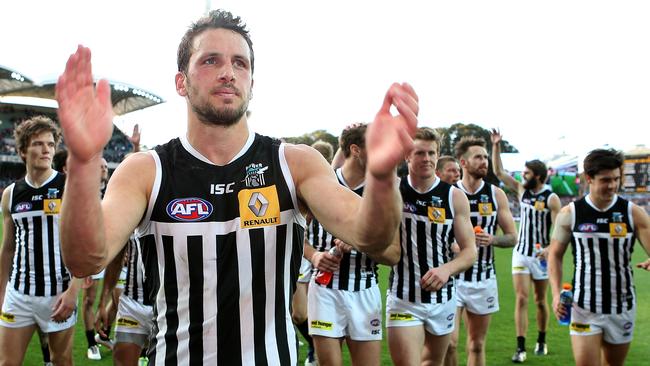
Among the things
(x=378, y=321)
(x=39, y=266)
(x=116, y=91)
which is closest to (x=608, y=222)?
(x=378, y=321)

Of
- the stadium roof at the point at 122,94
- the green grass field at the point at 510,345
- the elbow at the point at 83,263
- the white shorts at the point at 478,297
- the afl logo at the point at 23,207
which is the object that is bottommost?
the green grass field at the point at 510,345

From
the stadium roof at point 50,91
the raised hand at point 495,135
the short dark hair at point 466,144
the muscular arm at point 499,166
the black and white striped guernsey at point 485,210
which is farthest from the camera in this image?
the stadium roof at point 50,91

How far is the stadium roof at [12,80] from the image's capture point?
51.0 meters

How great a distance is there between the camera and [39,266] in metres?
5.91

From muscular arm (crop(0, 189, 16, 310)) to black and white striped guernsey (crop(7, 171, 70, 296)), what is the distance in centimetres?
5

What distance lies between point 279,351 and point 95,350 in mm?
6221

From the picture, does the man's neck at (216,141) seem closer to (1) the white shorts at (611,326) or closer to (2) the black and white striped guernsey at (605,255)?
(2) the black and white striped guernsey at (605,255)

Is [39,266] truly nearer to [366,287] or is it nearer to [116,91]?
[366,287]

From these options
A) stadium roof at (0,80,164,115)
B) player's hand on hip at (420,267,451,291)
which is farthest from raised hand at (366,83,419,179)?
stadium roof at (0,80,164,115)

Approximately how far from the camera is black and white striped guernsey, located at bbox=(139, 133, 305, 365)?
2572 mm

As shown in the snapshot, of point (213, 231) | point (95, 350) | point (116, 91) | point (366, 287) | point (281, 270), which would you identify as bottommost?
point (95, 350)

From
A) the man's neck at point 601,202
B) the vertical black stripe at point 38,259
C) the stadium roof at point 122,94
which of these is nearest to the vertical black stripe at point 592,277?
the man's neck at point 601,202

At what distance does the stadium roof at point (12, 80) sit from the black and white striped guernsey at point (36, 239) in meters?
49.6

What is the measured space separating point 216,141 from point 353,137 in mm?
3501
